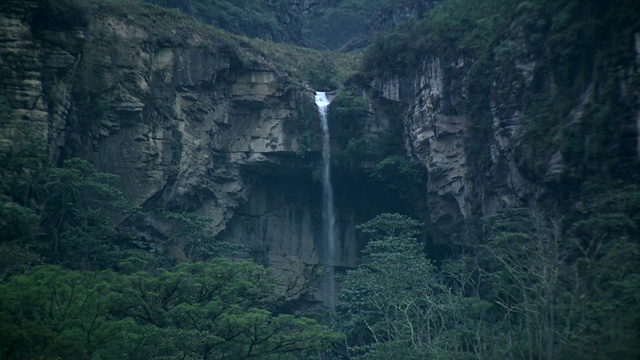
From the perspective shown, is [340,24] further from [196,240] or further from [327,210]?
[196,240]

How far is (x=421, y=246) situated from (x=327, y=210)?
8.88 meters

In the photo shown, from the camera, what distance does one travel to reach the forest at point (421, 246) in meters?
14.6

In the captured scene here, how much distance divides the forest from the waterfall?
105 cm

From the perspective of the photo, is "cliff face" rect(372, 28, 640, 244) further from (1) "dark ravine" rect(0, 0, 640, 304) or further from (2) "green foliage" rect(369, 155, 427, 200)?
(2) "green foliage" rect(369, 155, 427, 200)

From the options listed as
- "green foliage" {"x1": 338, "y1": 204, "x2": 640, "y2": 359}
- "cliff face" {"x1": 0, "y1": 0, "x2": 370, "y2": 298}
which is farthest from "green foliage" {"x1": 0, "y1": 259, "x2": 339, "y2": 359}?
"cliff face" {"x1": 0, "y1": 0, "x2": 370, "y2": 298}

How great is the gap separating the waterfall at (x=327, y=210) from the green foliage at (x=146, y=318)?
10.4 metres

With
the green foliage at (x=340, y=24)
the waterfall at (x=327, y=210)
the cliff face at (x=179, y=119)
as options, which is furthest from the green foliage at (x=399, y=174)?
the green foliage at (x=340, y=24)

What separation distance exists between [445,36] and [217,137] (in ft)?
38.4

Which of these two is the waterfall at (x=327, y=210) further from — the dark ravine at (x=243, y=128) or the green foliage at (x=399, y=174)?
the green foliage at (x=399, y=174)

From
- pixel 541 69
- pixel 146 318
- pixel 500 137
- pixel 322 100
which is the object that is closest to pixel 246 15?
pixel 322 100

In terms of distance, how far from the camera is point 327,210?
30.9 meters

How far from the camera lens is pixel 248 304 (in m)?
19.1

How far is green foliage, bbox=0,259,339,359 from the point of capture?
541 inches

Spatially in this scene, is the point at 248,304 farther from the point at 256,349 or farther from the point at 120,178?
the point at 120,178
